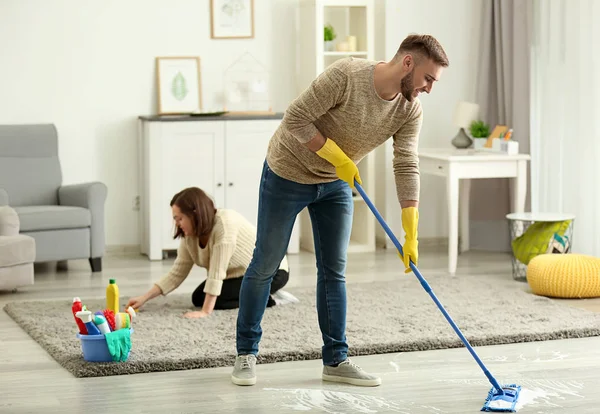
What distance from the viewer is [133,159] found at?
20.9 feet

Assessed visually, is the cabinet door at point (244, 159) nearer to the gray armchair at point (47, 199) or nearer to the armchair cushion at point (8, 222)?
the gray armchair at point (47, 199)

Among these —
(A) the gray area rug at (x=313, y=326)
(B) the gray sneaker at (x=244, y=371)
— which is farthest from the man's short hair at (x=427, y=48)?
(A) the gray area rug at (x=313, y=326)

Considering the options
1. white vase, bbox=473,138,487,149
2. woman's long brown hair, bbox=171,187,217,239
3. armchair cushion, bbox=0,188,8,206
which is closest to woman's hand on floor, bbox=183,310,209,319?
woman's long brown hair, bbox=171,187,217,239

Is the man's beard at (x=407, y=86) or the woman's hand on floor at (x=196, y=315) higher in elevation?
the man's beard at (x=407, y=86)

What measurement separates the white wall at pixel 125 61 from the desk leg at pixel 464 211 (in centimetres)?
24

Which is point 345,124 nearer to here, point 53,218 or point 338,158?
point 338,158

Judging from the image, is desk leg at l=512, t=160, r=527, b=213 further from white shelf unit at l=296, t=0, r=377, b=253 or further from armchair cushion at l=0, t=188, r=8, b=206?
armchair cushion at l=0, t=188, r=8, b=206

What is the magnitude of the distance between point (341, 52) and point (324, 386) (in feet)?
10.9

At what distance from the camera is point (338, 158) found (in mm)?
3006

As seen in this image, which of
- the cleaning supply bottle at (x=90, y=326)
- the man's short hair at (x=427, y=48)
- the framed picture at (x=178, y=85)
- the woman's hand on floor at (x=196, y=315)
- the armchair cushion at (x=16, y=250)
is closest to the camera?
the man's short hair at (x=427, y=48)

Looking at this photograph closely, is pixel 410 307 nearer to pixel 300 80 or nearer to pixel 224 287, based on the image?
pixel 224 287

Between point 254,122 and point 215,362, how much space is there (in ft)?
9.08

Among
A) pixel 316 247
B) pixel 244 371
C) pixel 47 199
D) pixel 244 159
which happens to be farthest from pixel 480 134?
pixel 244 371

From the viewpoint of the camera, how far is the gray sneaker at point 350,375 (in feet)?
10.9
